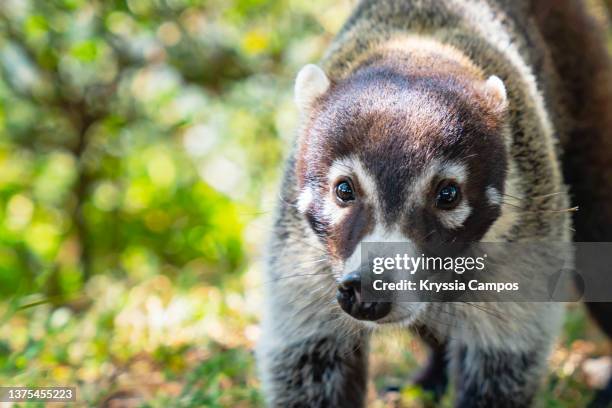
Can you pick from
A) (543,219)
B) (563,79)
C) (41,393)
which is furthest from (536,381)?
(41,393)

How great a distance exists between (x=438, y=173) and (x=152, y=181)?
5397 mm

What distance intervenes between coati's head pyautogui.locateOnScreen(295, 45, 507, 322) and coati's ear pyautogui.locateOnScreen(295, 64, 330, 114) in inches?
2.6

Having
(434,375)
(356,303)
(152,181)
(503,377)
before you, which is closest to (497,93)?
(356,303)

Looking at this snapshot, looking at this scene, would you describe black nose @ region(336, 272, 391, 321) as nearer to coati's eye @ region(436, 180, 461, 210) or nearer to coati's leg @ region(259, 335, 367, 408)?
coati's eye @ region(436, 180, 461, 210)

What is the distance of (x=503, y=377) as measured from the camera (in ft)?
13.8

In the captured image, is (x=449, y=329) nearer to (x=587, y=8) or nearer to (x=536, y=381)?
(x=536, y=381)

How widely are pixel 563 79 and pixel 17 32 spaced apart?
13.7 feet

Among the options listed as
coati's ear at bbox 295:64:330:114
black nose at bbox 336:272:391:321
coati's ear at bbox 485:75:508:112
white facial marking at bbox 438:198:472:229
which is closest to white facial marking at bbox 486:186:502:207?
white facial marking at bbox 438:198:472:229

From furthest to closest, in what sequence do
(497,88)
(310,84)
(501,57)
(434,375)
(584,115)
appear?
(434,375)
(584,115)
(501,57)
(310,84)
(497,88)

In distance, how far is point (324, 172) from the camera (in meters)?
3.58

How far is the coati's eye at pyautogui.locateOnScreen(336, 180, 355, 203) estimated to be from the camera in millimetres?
3438

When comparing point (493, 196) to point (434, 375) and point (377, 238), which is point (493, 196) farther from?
point (434, 375)

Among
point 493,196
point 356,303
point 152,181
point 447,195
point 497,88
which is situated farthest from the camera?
point 152,181

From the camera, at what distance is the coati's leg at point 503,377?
13.7ft
